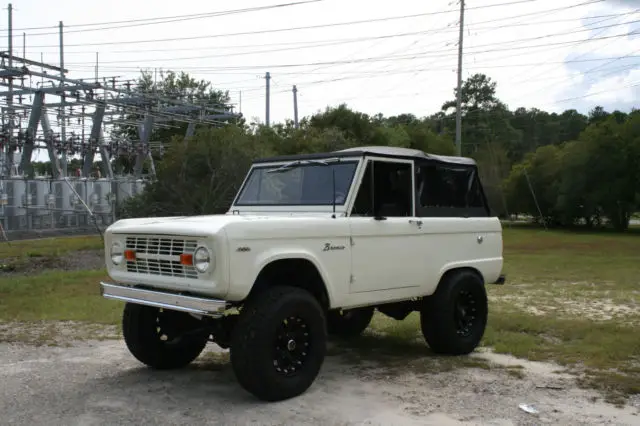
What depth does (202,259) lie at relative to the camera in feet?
17.8

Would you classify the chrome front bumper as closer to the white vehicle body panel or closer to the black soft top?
the white vehicle body panel

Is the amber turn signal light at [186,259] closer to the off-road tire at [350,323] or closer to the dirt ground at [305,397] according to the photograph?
the dirt ground at [305,397]

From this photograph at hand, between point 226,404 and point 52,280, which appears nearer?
point 226,404

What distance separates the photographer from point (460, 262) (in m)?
7.64

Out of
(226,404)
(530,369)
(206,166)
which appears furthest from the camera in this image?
(206,166)

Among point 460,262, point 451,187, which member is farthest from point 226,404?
point 451,187

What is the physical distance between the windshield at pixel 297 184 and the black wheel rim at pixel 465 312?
6.80ft

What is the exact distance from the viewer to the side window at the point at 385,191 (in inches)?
267

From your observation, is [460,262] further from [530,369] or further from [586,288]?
[586,288]

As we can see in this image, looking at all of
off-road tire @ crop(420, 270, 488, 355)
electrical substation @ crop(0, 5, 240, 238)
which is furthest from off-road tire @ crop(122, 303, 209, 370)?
electrical substation @ crop(0, 5, 240, 238)

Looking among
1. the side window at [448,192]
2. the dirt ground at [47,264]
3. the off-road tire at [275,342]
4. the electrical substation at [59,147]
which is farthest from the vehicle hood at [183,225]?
the electrical substation at [59,147]

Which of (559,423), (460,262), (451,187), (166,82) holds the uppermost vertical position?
(166,82)

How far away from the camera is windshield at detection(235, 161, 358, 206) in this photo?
685 centimetres

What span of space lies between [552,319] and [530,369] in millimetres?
3056
